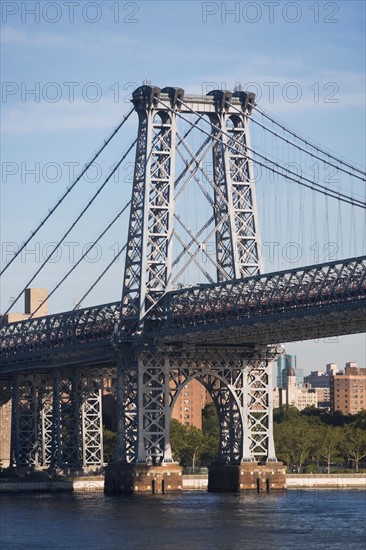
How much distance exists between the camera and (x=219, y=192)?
139 meters

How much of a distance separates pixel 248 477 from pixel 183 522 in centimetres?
3197

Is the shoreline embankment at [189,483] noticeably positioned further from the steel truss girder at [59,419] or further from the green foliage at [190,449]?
the green foliage at [190,449]

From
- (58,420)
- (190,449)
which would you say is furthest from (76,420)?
(190,449)

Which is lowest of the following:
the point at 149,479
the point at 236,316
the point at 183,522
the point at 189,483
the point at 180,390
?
the point at 183,522

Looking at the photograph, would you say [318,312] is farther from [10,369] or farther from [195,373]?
[10,369]

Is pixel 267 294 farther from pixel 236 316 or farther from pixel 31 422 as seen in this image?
pixel 31 422

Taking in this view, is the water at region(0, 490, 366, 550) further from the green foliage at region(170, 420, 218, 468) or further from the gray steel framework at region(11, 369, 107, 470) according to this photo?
the green foliage at region(170, 420, 218, 468)

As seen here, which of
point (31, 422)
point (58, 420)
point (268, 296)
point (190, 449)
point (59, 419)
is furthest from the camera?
point (190, 449)

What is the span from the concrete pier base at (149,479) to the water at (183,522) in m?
1.48

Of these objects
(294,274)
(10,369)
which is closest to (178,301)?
(294,274)

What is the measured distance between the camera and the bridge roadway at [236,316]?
117125 mm

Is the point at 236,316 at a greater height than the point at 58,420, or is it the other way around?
the point at 236,316

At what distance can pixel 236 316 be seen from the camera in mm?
127875

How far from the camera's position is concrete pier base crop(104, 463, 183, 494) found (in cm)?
13362
